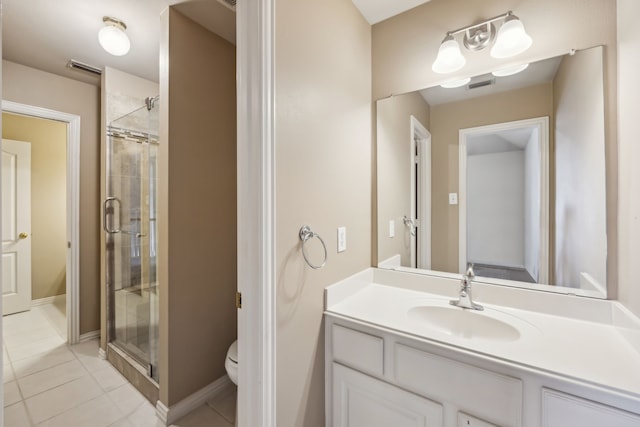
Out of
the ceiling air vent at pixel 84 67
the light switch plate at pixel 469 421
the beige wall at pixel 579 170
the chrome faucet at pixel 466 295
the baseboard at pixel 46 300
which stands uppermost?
the ceiling air vent at pixel 84 67

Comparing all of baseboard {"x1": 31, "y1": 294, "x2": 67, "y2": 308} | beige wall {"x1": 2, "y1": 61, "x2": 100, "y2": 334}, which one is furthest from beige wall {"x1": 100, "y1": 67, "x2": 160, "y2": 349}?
baseboard {"x1": 31, "y1": 294, "x2": 67, "y2": 308}

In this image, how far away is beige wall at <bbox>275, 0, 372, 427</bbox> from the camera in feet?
3.79

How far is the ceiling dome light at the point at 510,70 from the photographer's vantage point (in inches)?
54.2

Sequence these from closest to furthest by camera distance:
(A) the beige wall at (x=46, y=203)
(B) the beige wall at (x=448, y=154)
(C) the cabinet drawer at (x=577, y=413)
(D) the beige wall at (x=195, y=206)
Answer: (C) the cabinet drawer at (x=577, y=413), (B) the beige wall at (x=448, y=154), (D) the beige wall at (x=195, y=206), (A) the beige wall at (x=46, y=203)

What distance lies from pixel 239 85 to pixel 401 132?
1.03 metres

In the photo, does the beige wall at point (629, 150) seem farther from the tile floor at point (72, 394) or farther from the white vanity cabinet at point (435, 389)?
the tile floor at point (72, 394)

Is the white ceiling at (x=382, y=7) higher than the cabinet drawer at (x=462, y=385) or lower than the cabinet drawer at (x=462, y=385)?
higher

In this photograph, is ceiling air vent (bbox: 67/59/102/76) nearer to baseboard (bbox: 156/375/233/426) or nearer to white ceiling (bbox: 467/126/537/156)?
baseboard (bbox: 156/375/233/426)

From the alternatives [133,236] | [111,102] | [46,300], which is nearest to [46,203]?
[46,300]

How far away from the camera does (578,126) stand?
50.3 inches

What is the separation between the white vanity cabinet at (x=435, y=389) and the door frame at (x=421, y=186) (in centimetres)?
63

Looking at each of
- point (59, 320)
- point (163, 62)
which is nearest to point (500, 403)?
point (163, 62)

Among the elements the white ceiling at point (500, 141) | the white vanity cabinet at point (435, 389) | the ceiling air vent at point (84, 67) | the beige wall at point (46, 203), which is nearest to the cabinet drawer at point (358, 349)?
the white vanity cabinet at point (435, 389)

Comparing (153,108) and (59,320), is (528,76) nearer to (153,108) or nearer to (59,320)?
(153,108)
